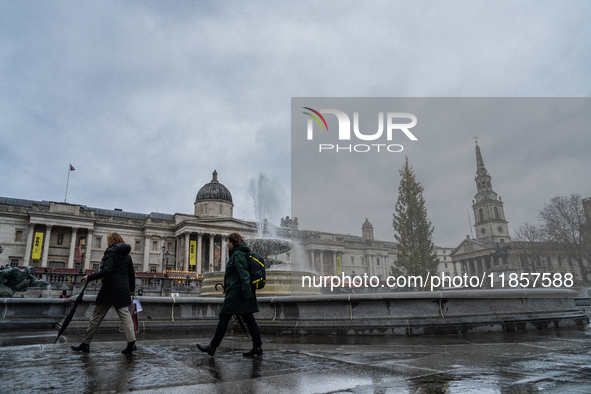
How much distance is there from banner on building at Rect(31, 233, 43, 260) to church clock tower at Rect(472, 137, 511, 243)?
3802 inches

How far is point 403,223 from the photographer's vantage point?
133 ft

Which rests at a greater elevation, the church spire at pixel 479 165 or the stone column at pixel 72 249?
the church spire at pixel 479 165

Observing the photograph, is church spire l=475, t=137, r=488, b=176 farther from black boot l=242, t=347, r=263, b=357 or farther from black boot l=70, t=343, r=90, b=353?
black boot l=70, t=343, r=90, b=353

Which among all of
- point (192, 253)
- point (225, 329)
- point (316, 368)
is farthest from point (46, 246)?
point (316, 368)

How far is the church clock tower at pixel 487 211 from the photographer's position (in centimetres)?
9869

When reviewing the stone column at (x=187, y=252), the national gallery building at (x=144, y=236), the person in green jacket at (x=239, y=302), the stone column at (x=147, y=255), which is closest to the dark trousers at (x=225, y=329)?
the person in green jacket at (x=239, y=302)

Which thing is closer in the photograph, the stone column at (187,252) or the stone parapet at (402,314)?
the stone parapet at (402,314)

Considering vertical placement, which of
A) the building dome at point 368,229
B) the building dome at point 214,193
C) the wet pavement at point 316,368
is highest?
the building dome at point 214,193

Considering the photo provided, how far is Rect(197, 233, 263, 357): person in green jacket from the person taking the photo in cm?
469

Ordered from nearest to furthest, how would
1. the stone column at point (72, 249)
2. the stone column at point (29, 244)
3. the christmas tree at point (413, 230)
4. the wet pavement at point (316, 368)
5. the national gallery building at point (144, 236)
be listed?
the wet pavement at point (316, 368) < the christmas tree at point (413, 230) < the stone column at point (29, 244) < the national gallery building at point (144, 236) < the stone column at point (72, 249)

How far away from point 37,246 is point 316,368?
60157mm

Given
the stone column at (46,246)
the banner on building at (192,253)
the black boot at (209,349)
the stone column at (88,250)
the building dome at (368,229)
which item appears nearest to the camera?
the black boot at (209,349)

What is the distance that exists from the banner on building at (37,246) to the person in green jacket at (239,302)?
191ft

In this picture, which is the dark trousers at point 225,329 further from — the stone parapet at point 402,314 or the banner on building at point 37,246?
the banner on building at point 37,246
